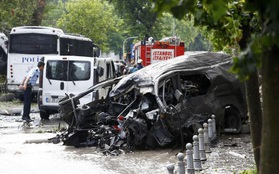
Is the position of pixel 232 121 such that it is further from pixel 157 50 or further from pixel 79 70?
pixel 157 50

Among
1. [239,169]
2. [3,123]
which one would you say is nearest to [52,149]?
[239,169]

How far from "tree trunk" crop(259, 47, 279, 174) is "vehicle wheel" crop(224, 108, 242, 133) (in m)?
10.8

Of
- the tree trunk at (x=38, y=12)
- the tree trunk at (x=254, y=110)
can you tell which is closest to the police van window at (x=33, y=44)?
the tree trunk at (x=38, y=12)

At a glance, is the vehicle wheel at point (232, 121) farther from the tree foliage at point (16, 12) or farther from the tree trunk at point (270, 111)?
the tree foliage at point (16, 12)

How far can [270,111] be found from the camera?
12.2 feet

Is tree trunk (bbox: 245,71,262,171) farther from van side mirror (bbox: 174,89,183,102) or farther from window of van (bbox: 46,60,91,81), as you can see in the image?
window of van (bbox: 46,60,91,81)

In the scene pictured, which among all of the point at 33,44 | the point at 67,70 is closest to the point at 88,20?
the point at 33,44

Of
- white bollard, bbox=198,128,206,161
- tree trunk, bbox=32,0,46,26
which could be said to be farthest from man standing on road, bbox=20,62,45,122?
tree trunk, bbox=32,0,46,26

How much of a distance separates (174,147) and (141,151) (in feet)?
→ 2.33

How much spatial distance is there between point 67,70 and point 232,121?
703 centimetres

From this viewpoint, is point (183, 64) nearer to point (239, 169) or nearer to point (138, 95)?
point (138, 95)

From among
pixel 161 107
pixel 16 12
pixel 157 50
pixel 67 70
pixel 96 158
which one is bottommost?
pixel 96 158

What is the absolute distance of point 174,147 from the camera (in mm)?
12859

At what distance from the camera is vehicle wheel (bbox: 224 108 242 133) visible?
1461 cm
